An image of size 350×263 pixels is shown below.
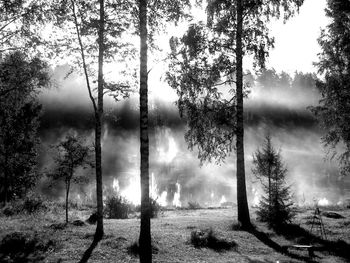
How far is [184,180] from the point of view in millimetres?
53156

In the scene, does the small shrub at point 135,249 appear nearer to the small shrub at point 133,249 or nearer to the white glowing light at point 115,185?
the small shrub at point 133,249

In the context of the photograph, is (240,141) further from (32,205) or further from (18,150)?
(18,150)

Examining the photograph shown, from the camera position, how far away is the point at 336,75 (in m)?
18.1

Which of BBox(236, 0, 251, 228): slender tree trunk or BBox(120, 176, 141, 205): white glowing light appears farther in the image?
BBox(120, 176, 141, 205): white glowing light

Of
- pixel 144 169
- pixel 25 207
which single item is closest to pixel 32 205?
pixel 25 207

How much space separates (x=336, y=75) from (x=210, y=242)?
11279 mm

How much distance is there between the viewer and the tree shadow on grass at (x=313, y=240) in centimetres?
1230

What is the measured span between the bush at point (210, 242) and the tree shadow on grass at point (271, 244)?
4.77 ft

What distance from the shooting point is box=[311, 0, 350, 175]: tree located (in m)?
17.5

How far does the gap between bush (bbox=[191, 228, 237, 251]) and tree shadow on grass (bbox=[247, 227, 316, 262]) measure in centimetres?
145

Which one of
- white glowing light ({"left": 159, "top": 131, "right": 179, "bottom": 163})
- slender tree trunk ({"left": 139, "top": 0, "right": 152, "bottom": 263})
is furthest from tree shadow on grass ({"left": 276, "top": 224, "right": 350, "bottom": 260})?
white glowing light ({"left": 159, "top": 131, "right": 179, "bottom": 163})

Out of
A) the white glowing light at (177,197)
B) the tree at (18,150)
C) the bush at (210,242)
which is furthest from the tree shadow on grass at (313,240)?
the white glowing light at (177,197)

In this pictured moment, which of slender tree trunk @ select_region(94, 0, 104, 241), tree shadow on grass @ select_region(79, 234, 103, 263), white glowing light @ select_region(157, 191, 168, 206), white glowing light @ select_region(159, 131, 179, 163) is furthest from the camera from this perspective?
white glowing light @ select_region(159, 131, 179, 163)

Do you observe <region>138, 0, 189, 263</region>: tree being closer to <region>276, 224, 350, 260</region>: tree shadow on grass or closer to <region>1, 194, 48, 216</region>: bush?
<region>276, 224, 350, 260</region>: tree shadow on grass
